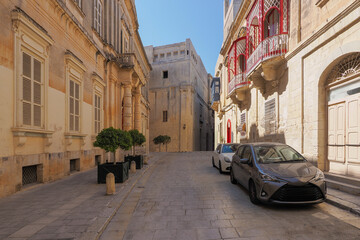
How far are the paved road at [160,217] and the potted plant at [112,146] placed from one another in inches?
45.3

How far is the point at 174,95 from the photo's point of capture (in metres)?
37.7

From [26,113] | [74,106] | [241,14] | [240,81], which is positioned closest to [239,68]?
[240,81]

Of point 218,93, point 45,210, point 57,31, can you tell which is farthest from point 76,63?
point 218,93

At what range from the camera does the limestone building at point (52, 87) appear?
5.56 meters

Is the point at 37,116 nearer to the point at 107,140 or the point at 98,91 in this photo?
the point at 107,140

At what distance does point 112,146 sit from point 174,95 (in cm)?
3070

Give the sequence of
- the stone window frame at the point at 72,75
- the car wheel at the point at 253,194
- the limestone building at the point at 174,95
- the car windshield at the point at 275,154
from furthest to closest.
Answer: the limestone building at the point at 174,95, the stone window frame at the point at 72,75, the car windshield at the point at 275,154, the car wheel at the point at 253,194

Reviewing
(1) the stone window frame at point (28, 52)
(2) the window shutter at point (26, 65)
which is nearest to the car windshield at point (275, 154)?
(1) the stone window frame at point (28, 52)

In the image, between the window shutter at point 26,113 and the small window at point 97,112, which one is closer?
the window shutter at point 26,113

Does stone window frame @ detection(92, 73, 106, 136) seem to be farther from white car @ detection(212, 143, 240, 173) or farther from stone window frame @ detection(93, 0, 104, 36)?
white car @ detection(212, 143, 240, 173)

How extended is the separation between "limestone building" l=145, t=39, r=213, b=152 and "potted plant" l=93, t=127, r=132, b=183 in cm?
2850

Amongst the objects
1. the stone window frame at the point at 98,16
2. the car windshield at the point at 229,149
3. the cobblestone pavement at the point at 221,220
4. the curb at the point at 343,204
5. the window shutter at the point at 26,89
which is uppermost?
the stone window frame at the point at 98,16

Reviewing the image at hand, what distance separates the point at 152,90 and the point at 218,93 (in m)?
15.3

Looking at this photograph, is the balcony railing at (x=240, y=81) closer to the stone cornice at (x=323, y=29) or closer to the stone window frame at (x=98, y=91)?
the stone cornice at (x=323, y=29)
